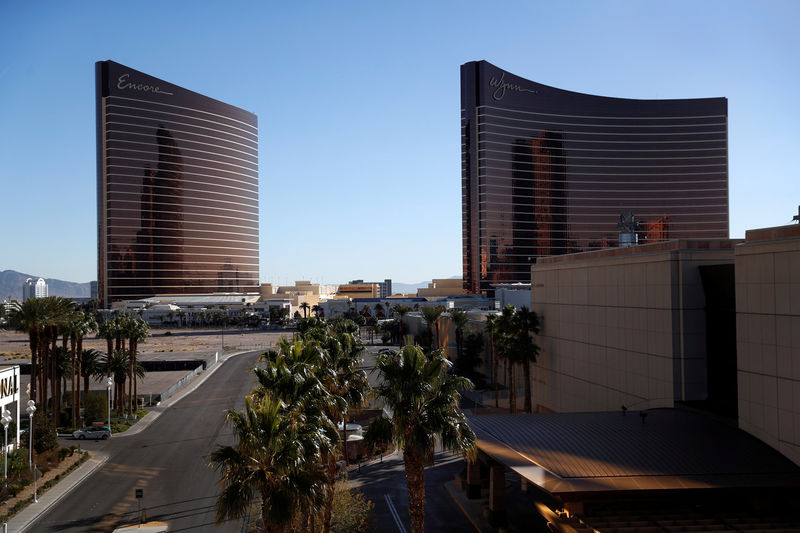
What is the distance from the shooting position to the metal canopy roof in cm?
2128

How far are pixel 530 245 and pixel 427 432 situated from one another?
165 m

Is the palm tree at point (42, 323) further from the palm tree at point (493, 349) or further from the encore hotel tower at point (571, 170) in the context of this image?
the encore hotel tower at point (571, 170)

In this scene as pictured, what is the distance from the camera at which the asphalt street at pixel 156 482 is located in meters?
28.7

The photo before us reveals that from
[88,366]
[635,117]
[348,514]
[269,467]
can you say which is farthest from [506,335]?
[635,117]

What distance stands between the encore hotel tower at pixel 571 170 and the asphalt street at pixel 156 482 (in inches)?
5012

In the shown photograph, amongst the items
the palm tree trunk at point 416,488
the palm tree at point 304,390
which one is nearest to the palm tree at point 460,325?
the palm tree at point 304,390

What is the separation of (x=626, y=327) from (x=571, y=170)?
6276 inches

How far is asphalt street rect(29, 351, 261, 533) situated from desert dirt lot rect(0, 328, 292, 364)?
1637 inches

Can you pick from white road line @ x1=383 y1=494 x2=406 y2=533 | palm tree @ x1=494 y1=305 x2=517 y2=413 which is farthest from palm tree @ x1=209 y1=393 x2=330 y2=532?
palm tree @ x1=494 y1=305 x2=517 y2=413

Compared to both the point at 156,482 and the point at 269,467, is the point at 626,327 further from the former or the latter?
the point at 156,482

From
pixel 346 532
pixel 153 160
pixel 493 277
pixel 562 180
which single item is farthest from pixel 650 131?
pixel 346 532

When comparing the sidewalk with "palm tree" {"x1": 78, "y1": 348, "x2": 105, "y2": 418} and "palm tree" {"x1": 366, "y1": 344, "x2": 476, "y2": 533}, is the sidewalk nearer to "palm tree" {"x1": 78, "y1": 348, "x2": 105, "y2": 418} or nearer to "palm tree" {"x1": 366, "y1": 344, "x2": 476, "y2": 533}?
"palm tree" {"x1": 78, "y1": 348, "x2": 105, "y2": 418}

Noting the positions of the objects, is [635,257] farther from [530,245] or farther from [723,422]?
[530,245]

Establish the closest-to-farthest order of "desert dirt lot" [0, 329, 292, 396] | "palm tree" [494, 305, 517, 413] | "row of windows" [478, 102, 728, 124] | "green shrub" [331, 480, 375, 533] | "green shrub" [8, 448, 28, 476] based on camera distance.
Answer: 1. "green shrub" [331, 480, 375, 533]
2. "green shrub" [8, 448, 28, 476]
3. "palm tree" [494, 305, 517, 413]
4. "desert dirt lot" [0, 329, 292, 396]
5. "row of windows" [478, 102, 728, 124]
